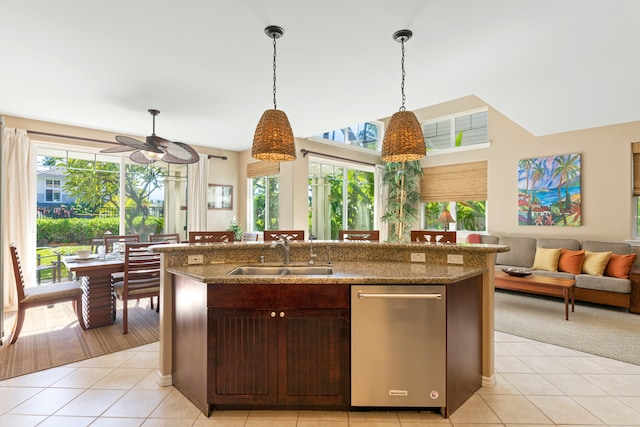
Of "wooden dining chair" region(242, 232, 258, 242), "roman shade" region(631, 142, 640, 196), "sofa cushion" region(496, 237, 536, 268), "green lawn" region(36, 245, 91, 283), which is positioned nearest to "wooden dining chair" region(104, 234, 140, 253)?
"green lawn" region(36, 245, 91, 283)

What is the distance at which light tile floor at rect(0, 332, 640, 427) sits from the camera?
1938mm

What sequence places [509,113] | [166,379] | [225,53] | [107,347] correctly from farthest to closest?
[509,113]
[107,347]
[225,53]
[166,379]

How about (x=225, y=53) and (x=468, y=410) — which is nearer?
(x=468, y=410)

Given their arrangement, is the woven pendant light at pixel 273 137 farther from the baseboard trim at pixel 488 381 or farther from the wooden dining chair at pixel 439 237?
the baseboard trim at pixel 488 381

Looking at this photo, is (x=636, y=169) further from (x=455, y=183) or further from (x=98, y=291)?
(x=98, y=291)

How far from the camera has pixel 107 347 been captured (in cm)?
302

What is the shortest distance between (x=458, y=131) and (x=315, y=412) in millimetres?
6148

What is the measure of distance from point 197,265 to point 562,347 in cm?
340

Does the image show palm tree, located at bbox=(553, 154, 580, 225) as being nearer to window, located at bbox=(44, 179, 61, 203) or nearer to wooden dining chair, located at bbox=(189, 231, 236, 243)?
wooden dining chair, located at bbox=(189, 231, 236, 243)

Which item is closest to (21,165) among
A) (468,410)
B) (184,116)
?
(184,116)

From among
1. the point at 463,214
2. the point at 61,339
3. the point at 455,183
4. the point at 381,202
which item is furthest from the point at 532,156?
the point at 61,339

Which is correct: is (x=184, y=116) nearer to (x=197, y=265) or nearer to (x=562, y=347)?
(x=197, y=265)

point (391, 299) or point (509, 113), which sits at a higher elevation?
point (509, 113)

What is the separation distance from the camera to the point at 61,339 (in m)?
3.19
